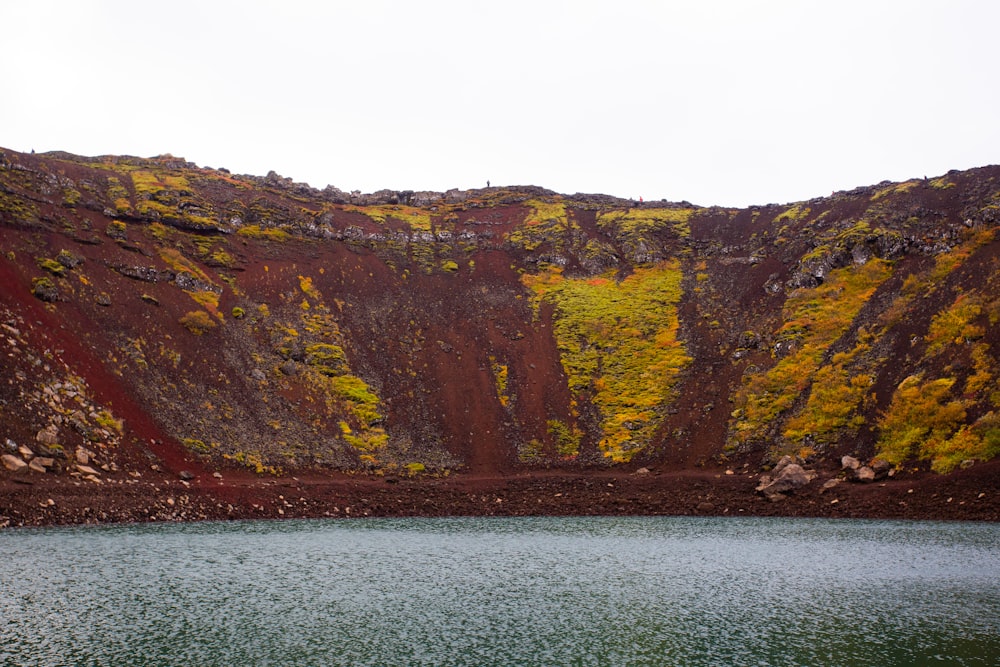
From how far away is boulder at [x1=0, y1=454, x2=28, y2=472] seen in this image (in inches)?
1775

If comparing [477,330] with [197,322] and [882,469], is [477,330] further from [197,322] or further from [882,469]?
[882,469]

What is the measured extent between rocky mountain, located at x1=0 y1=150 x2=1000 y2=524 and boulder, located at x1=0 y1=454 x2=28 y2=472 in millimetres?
167

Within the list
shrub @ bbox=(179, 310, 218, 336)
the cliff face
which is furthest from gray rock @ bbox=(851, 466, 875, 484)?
shrub @ bbox=(179, 310, 218, 336)

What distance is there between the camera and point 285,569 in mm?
34344

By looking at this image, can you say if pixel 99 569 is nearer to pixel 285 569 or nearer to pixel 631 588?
pixel 285 569

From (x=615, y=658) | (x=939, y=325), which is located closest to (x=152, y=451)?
(x=615, y=658)

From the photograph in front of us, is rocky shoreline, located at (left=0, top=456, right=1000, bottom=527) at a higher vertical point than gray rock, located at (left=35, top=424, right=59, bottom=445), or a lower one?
lower

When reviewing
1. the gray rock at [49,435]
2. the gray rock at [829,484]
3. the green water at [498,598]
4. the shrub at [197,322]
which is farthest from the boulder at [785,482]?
the shrub at [197,322]

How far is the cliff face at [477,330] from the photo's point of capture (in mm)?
58719

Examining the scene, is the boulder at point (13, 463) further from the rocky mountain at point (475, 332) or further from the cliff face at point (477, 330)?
the cliff face at point (477, 330)

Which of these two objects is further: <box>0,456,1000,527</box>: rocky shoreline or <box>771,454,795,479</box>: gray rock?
<box>771,454,795,479</box>: gray rock

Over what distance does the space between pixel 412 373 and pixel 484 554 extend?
141 ft

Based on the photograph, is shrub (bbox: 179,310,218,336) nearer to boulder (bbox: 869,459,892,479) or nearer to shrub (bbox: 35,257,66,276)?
shrub (bbox: 35,257,66,276)

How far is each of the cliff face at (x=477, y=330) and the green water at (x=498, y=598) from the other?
16.8 meters
